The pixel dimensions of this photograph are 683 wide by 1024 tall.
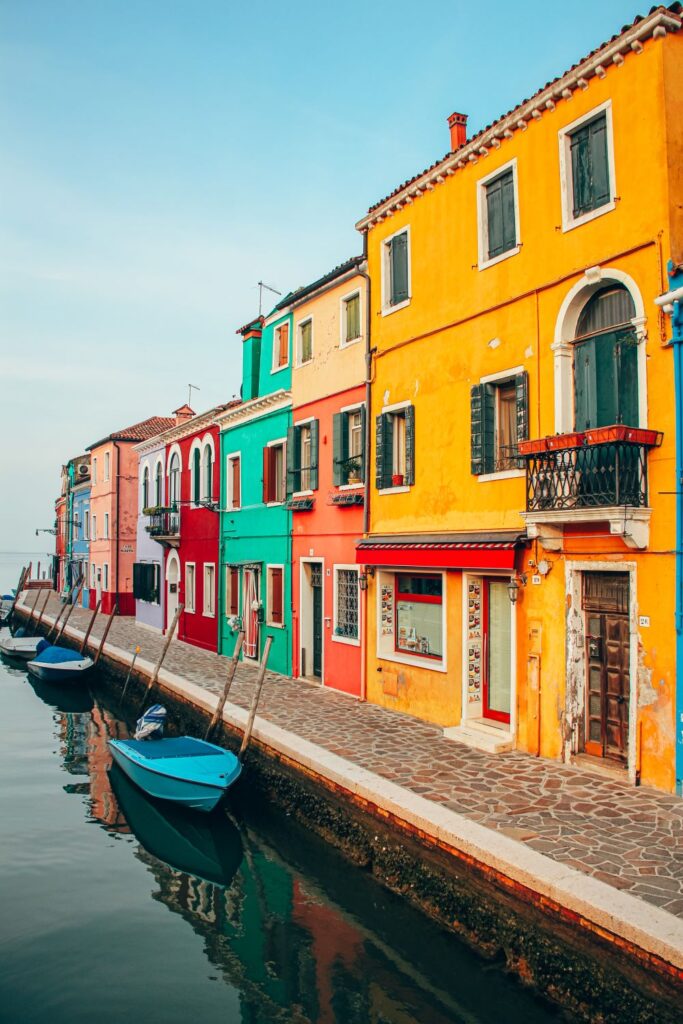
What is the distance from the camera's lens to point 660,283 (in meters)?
9.16

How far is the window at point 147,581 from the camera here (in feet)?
96.0

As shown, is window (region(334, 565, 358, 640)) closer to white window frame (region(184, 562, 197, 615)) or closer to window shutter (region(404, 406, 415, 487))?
window shutter (region(404, 406, 415, 487))

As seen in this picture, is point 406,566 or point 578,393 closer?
point 578,393

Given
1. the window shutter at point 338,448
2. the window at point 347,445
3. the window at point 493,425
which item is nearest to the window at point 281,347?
the window shutter at point 338,448

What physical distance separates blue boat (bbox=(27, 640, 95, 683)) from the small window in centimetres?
1283

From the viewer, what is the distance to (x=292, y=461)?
727 inches

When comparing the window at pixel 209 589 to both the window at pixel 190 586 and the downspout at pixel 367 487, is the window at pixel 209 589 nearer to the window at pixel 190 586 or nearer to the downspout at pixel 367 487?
the window at pixel 190 586

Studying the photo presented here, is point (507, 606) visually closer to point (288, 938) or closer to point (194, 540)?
point (288, 938)

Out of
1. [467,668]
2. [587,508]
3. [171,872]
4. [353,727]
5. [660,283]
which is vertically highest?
[660,283]

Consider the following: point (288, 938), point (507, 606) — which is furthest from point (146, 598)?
point (288, 938)

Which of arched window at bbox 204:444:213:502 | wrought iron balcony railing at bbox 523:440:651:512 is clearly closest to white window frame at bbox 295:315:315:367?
arched window at bbox 204:444:213:502

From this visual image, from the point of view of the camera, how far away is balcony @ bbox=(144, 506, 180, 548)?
87.9 feet

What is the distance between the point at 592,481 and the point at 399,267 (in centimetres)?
691

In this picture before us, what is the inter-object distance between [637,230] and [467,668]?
6.94m
